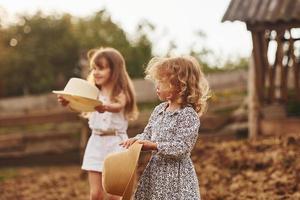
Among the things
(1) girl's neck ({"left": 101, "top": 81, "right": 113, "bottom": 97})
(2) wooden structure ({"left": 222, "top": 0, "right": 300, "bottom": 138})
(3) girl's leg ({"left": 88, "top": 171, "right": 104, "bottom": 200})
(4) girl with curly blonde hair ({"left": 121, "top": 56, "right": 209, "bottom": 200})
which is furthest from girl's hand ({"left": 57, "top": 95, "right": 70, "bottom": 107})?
(2) wooden structure ({"left": 222, "top": 0, "right": 300, "bottom": 138})

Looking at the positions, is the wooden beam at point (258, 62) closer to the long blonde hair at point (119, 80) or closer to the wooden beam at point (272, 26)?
the wooden beam at point (272, 26)

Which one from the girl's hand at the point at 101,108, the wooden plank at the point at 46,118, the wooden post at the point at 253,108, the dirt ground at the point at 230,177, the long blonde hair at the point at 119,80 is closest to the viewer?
the girl's hand at the point at 101,108

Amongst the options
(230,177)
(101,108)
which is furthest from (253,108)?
(101,108)

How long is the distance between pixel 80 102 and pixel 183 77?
4.35 feet

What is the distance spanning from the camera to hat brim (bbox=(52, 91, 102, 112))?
4719 mm

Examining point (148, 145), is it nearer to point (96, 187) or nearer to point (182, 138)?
point (182, 138)

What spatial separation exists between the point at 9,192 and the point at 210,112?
14.0 feet

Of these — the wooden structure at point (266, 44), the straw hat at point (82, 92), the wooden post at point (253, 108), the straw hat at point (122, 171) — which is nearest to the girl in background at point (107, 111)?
the straw hat at point (82, 92)

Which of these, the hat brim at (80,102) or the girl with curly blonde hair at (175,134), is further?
the hat brim at (80,102)

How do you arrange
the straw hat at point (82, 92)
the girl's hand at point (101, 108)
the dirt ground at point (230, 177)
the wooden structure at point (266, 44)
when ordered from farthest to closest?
the wooden structure at point (266, 44), the dirt ground at point (230, 177), the girl's hand at point (101, 108), the straw hat at point (82, 92)

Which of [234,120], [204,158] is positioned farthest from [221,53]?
[204,158]

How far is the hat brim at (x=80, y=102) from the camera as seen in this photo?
4719 mm

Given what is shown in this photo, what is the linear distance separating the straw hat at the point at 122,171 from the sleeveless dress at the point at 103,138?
49.6 inches

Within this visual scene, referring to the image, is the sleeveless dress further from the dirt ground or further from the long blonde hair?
the dirt ground
